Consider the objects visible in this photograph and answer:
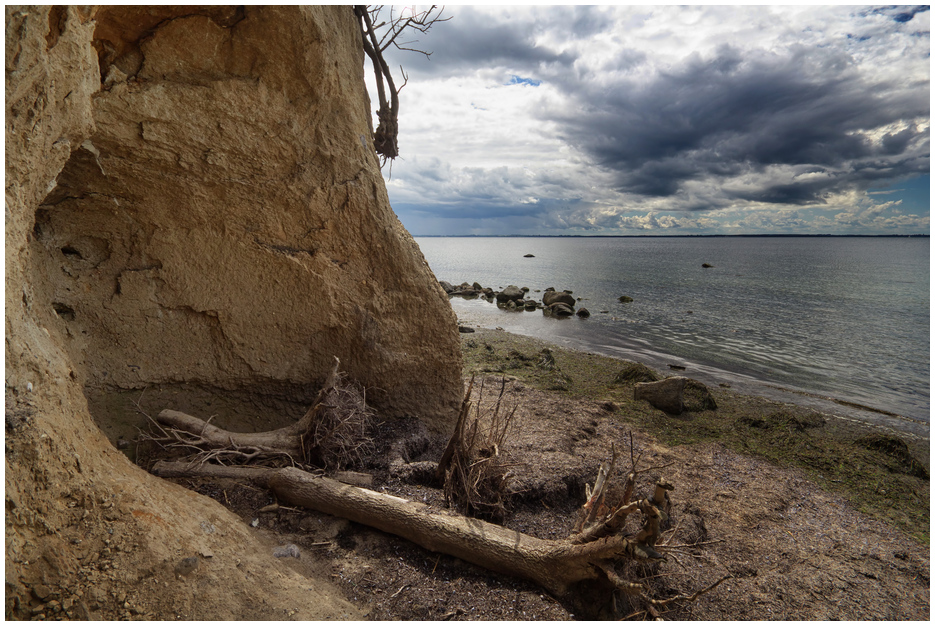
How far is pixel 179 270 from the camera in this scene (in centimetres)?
546

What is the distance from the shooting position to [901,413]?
11031 mm

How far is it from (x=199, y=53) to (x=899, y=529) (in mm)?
10147

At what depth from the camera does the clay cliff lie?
3006mm

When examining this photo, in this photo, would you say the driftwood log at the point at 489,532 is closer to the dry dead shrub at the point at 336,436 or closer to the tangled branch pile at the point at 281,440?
the tangled branch pile at the point at 281,440

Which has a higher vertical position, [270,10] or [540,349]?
[270,10]

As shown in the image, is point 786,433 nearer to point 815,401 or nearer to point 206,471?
point 815,401

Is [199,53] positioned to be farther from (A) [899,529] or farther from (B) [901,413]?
(B) [901,413]

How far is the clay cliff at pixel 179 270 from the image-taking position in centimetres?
301

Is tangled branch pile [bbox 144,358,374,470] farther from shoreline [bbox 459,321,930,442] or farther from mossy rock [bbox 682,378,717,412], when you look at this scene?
shoreline [bbox 459,321,930,442]

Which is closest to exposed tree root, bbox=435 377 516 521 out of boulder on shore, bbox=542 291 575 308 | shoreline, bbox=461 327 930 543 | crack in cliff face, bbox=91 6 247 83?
shoreline, bbox=461 327 930 543

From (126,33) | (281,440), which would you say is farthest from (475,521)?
(126,33)

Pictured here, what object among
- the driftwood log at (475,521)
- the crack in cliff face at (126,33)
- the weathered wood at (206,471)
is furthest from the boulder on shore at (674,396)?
the crack in cliff face at (126,33)

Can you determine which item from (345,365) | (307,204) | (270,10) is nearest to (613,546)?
(345,365)

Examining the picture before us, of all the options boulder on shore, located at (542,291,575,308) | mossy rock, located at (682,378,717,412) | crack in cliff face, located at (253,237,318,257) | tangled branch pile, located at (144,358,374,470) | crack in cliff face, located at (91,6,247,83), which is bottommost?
mossy rock, located at (682,378,717,412)
